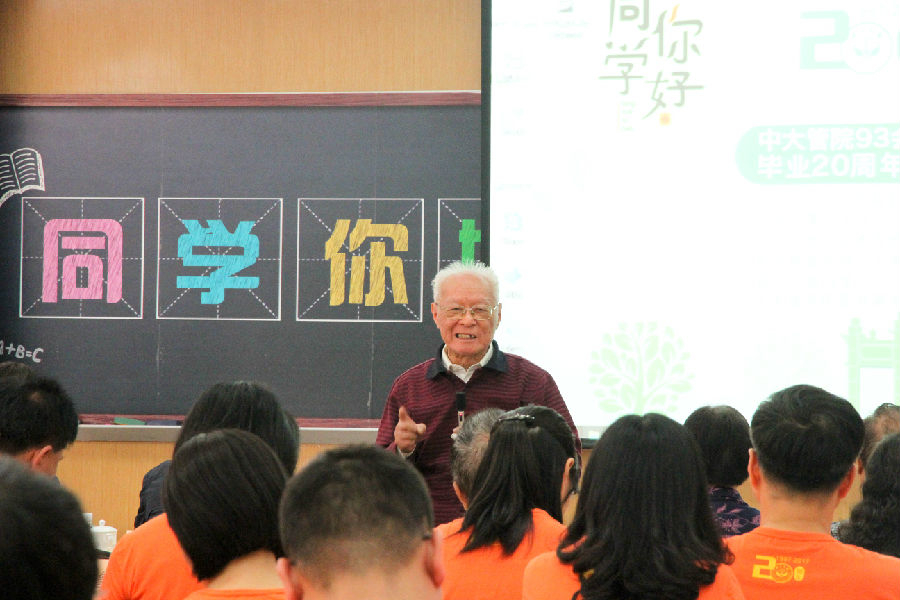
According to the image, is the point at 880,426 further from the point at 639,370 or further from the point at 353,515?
the point at 353,515

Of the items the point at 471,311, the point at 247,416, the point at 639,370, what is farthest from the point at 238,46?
the point at 247,416

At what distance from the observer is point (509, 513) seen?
179 centimetres

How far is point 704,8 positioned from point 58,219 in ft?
9.72

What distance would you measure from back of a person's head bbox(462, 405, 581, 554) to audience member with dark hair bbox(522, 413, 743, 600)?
27 cm

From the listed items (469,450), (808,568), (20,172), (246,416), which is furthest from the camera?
(20,172)

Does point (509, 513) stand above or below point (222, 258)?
below

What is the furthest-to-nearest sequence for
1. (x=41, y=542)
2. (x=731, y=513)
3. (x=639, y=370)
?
(x=639, y=370) → (x=731, y=513) → (x=41, y=542)

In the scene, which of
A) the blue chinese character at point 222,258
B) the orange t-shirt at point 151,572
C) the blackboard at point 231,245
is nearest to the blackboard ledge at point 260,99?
the blackboard at point 231,245

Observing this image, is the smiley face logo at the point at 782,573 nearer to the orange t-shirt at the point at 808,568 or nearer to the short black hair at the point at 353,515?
the orange t-shirt at the point at 808,568

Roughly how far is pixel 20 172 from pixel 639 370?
291 cm

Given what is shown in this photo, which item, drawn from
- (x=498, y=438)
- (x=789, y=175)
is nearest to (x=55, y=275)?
(x=498, y=438)

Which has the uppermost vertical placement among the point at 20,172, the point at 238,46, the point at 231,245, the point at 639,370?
the point at 238,46

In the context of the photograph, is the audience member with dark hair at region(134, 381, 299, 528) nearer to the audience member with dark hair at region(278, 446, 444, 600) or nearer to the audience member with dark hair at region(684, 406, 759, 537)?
the audience member with dark hair at region(278, 446, 444, 600)

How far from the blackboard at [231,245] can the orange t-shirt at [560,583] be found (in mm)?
2502
